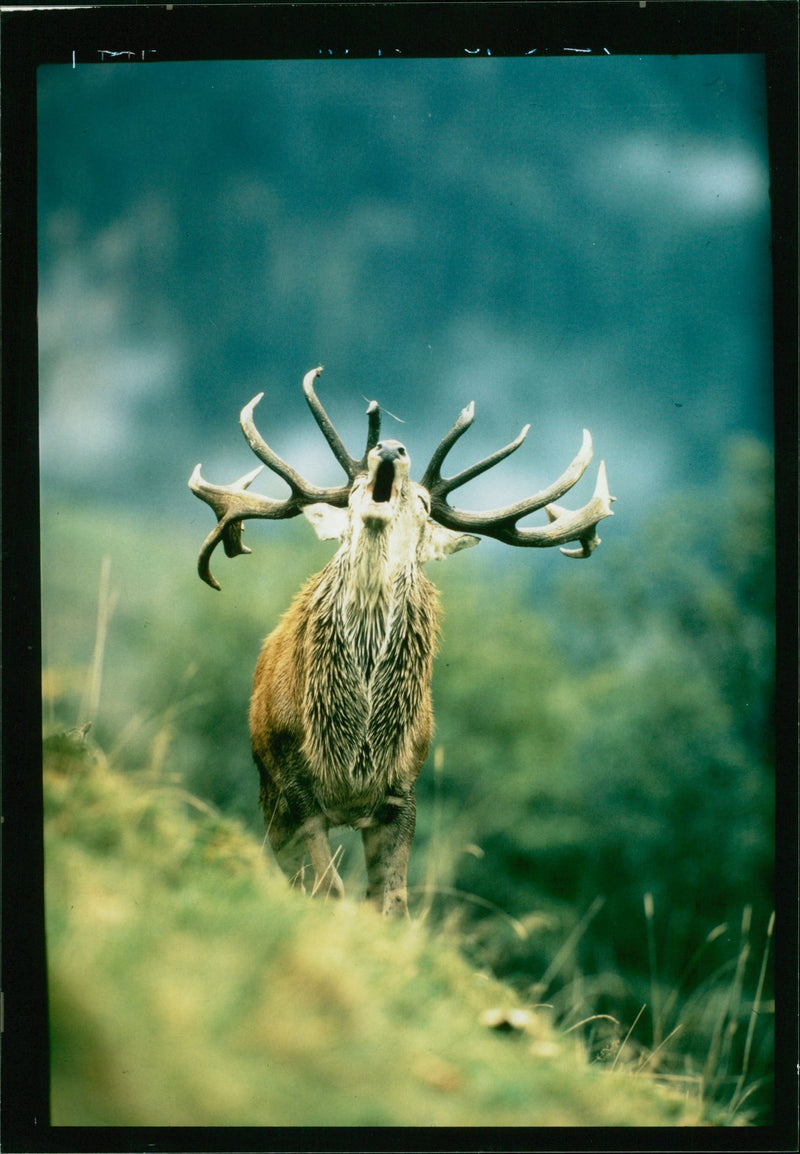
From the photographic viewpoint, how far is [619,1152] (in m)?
3.29

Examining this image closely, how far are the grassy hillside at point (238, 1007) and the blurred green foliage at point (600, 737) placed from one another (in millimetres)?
526

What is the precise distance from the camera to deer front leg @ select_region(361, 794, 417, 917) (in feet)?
12.1

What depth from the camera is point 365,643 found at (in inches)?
147

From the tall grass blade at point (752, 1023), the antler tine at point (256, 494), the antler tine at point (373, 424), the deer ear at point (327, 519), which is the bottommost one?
the tall grass blade at point (752, 1023)

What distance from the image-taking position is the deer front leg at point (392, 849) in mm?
3703

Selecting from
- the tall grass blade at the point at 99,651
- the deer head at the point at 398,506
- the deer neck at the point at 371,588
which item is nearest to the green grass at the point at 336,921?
the tall grass blade at the point at 99,651

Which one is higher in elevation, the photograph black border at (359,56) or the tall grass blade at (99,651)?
the photograph black border at (359,56)

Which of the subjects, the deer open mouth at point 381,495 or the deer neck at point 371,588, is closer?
the deer open mouth at point 381,495

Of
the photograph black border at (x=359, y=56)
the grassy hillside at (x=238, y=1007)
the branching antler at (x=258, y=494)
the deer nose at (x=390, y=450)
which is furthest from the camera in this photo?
the branching antler at (x=258, y=494)

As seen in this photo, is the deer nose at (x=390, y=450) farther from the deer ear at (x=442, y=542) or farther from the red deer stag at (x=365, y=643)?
the deer ear at (x=442, y=542)

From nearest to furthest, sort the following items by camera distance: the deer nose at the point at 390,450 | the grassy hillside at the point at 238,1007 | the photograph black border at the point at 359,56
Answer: the grassy hillside at the point at 238,1007 → the deer nose at the point at 390,450 → the photograph black border at the point at 359,56

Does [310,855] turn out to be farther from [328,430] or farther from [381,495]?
[328,430]

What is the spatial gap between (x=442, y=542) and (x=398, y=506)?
32 cm

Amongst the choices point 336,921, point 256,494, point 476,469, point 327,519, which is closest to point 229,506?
point 256,494
